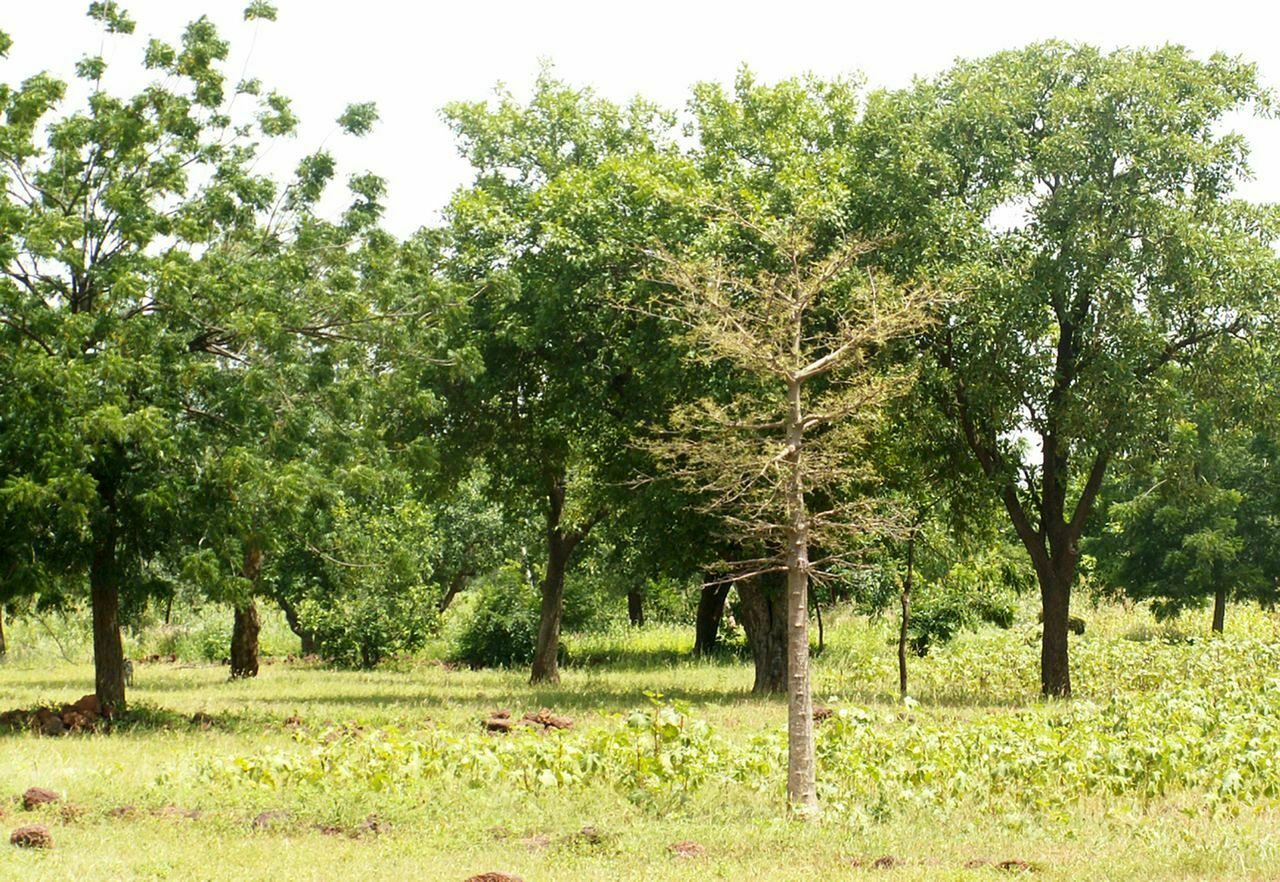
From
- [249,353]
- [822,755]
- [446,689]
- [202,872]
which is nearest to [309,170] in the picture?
[249,353]

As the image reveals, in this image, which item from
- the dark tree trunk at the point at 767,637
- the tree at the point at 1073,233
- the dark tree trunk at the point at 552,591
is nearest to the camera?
the tree at the point at 1073,233

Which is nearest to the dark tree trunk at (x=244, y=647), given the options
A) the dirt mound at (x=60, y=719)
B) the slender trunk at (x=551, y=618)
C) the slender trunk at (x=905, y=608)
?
the slender trunk at (x=551, y=618)

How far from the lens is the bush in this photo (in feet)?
111

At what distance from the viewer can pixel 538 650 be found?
27641 millimetres

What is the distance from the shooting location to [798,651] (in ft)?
35.0

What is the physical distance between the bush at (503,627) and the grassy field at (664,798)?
→ 51.7 ft

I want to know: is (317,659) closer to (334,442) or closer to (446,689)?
(446,689)

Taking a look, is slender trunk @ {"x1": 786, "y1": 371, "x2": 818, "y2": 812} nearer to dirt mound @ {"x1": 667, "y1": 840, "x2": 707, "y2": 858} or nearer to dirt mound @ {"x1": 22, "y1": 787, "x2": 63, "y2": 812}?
dirt mound @ {"x1": 667, "y1": 840, "x2": 707, "y2": 858}

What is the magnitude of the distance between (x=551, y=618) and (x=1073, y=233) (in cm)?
1276

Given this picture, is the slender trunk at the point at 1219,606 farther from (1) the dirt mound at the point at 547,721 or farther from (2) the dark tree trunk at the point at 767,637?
(1) the dirt mound at the point at 547,721

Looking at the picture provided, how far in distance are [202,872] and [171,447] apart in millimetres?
8712

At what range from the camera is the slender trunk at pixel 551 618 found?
2739cm

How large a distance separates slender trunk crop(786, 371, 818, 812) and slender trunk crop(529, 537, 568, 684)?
1661 centimetres

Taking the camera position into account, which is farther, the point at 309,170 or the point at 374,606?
the point at 374,606
